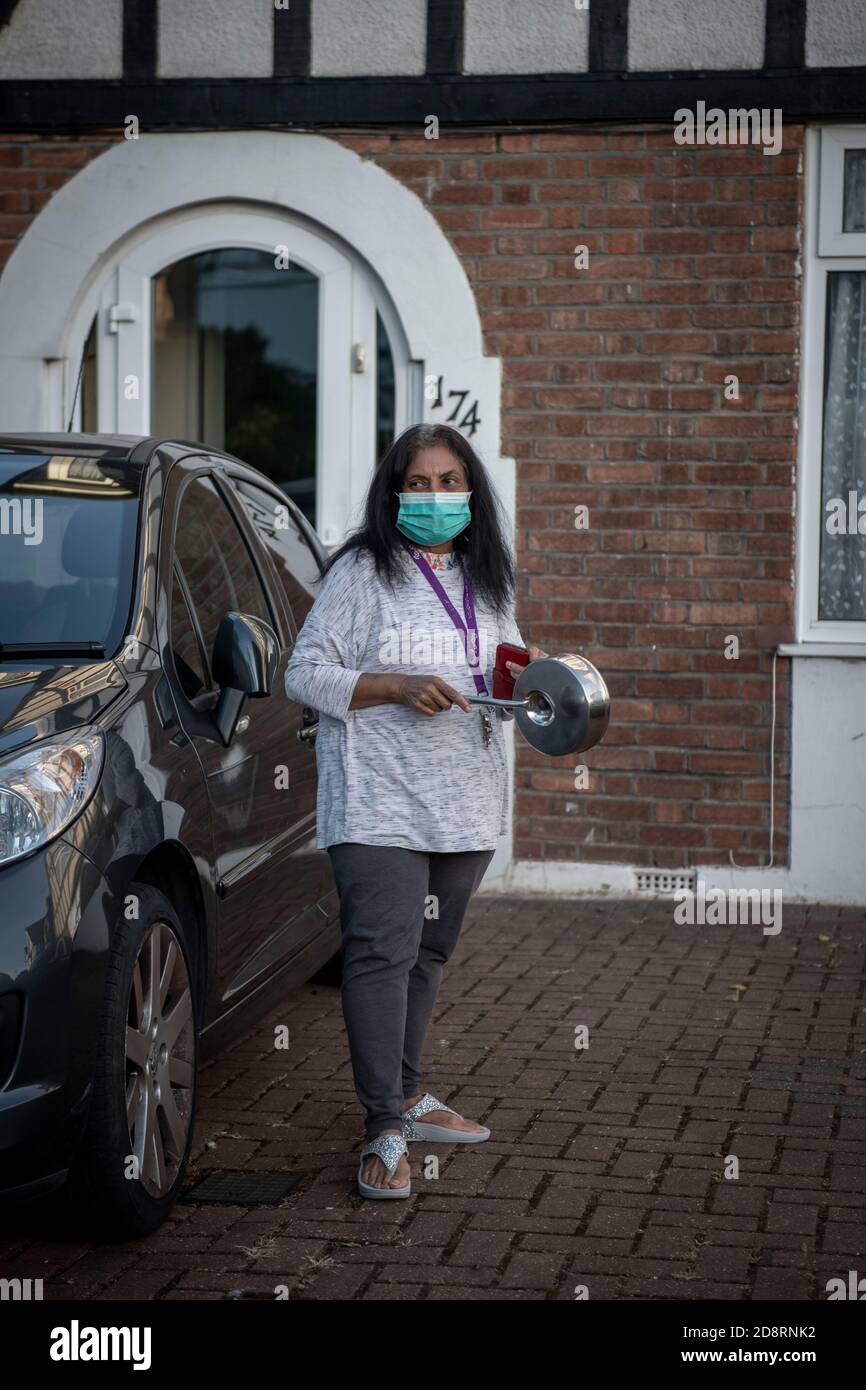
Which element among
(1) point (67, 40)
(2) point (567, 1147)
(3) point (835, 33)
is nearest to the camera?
(2) point (567, 1147)

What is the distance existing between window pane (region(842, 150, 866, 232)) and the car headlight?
5.50 meters

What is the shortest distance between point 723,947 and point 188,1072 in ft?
12.0

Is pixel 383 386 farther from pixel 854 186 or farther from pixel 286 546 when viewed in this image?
pixel 286 546

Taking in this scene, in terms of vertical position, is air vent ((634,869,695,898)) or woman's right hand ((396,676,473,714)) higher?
woman's right hand ((396,676,473,714))

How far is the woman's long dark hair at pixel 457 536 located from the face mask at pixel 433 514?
5cm

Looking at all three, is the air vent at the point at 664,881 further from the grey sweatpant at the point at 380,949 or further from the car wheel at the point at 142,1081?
the car wheel at the point at 142,1081

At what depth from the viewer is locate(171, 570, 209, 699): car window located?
15.2 ft

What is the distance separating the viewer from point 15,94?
28.3 feet

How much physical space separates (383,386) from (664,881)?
275 cm

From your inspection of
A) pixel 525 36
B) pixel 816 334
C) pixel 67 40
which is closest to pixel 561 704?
pixel 816 334

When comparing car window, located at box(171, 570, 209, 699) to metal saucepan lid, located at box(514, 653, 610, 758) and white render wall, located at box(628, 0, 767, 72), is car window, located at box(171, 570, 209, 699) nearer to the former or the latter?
metal saucepan lid, located at box(514, 653, 610, 758)

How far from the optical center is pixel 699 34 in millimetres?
8117

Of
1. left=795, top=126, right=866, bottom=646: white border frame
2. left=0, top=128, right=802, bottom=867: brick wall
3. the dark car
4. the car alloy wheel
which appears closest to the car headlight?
the dark car
